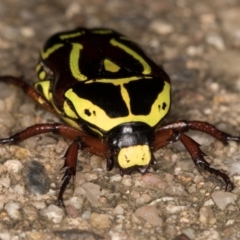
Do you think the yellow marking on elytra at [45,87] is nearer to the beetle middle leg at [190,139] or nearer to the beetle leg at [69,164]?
the beetle leg at [69,164]

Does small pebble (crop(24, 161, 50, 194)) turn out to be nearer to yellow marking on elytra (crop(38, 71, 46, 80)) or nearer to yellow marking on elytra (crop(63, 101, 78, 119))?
yellow marking on elytra (crop(63, 101, 78, 119))

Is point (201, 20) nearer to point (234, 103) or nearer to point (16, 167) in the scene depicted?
point (234, 103)

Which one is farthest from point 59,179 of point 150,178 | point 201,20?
point 201,20

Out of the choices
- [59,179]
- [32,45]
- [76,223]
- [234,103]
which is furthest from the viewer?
[32,45]

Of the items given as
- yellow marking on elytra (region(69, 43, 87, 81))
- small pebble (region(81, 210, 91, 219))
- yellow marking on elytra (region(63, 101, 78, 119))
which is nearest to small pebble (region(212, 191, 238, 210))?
small pebble (region(81, 210, 91, 219))

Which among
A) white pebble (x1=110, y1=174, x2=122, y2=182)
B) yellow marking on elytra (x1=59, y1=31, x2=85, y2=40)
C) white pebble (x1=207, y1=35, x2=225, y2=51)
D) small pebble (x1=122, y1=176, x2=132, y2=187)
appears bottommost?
white pebble (x1=110, y1=174, x2=122, y2=182)

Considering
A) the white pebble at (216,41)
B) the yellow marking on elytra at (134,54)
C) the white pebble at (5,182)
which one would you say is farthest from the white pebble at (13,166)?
the white pebble at (216,41)

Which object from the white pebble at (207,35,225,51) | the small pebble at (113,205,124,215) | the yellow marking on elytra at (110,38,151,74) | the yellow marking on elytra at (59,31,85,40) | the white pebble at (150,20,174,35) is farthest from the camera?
the white pebble at (150,20,174,35)

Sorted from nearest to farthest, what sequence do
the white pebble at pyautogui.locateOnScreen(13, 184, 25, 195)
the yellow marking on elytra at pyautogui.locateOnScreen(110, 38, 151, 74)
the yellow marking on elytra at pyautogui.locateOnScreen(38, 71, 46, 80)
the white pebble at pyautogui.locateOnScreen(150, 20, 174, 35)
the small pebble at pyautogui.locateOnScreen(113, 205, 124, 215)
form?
the small pebble at pyautogui.locateOnScreen(113, 205, 124, 215) → the white pebble at pyautogui.locateOnScreen(13, 184, 25, 195) → the yellow marking on elytra at pyautogui.locateOnScreen(110, 38, 151, 74) → the yellow marking on elytra at pyautogui.locateOnScreen(38, 71, 46, 80) → the white pebble at pyautogui.locateOnScreen(150, 20, 174, 35)

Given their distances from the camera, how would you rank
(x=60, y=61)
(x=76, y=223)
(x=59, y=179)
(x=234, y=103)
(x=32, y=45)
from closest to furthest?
1. (x=76, y=223)
2. (x=59, y=179)
3. (x=60, y=61)
4. (x=234, y=103)
5. (x=32, y=45)
